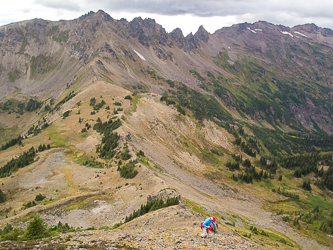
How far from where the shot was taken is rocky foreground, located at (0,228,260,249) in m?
15.2

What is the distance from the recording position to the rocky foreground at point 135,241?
1521 centimetres

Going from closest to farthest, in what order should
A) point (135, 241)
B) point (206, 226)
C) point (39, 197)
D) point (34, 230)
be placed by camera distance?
Result: point (135, 241)
point (34, 230)
point (206, 226)
point (39, 197)

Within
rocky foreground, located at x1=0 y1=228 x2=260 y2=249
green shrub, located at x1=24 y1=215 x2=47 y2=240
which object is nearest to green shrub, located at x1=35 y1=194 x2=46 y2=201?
green shrub, located at x1=24 y1=215 x2=47 y2=240

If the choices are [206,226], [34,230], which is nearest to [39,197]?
[34,230]

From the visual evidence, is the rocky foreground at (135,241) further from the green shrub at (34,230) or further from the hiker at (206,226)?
the green shrub at (34,230)

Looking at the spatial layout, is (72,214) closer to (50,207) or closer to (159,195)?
(50,207)

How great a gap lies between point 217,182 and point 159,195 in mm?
46219

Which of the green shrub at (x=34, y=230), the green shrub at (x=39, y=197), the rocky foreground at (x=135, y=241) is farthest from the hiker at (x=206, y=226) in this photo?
the green shrub at (x=39, y=197)

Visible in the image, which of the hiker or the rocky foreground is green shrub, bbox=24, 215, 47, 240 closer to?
the rocky foreground

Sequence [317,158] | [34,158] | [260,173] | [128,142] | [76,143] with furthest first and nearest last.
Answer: [317,158] → [260,173] → [76,143] → [128,142] → [34,158]

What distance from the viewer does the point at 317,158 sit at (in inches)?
4508

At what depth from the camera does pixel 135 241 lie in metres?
17.1

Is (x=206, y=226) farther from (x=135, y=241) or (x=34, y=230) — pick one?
(x=34, y=230)

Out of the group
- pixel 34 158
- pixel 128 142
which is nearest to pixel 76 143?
pixel 34 158
